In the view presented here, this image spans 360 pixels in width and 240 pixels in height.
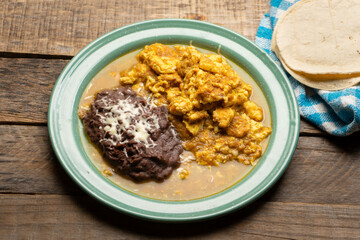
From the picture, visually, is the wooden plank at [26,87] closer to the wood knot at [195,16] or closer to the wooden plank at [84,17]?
the wooden plank at [84,17]

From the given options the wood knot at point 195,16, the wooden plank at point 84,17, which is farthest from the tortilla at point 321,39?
the wood knot at point 195,16

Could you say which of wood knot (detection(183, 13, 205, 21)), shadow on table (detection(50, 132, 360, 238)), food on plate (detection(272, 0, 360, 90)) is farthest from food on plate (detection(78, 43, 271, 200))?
wood knot (detection(183, 13, 205, 21))

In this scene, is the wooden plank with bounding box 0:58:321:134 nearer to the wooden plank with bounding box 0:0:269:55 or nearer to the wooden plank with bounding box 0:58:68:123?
the wooden plank with bounding box 0:58:68:123

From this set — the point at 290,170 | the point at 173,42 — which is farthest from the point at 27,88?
the point at 290,170

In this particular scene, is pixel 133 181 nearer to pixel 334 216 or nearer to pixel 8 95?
pixel 8 95

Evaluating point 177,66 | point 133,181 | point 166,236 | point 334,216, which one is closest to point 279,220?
point 334,216

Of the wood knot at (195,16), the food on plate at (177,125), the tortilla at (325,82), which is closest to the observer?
the food on plate at (177,125)
